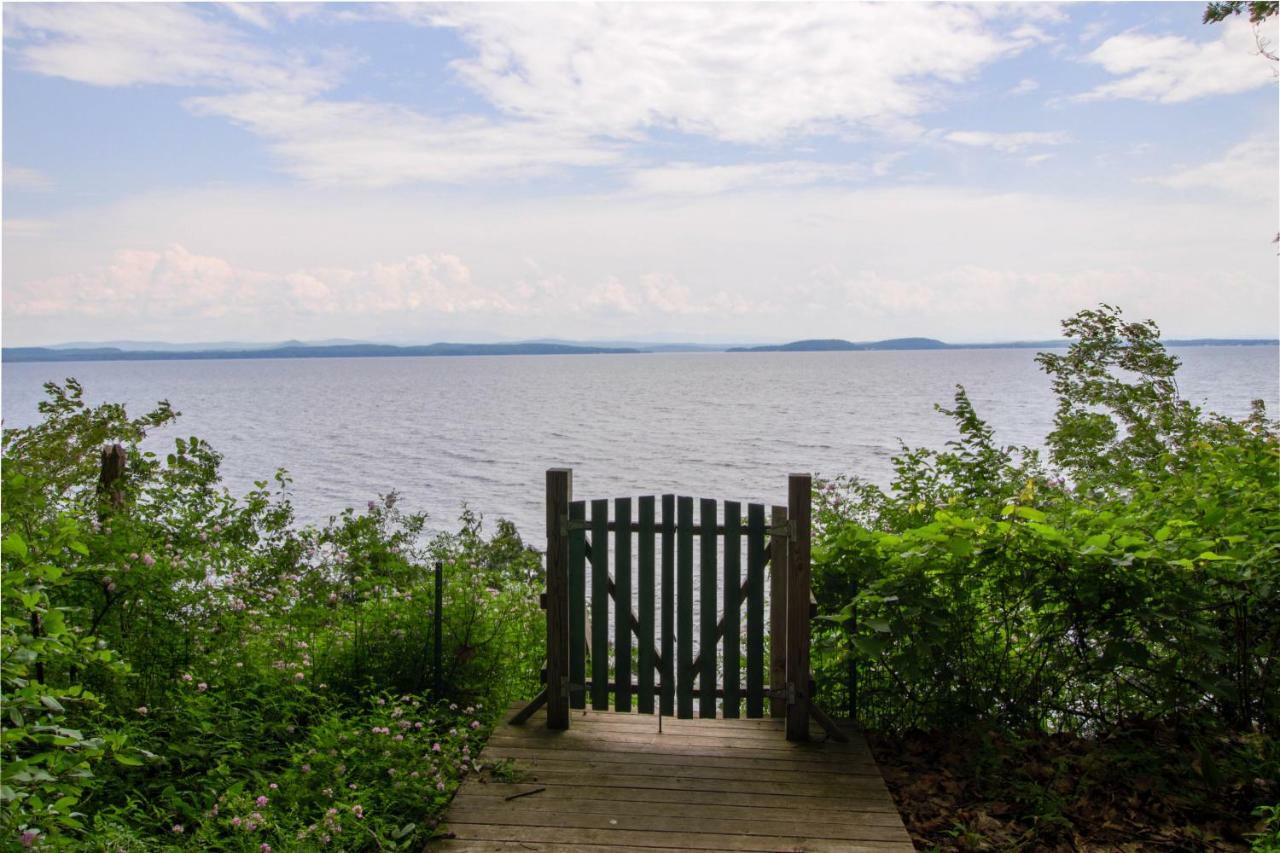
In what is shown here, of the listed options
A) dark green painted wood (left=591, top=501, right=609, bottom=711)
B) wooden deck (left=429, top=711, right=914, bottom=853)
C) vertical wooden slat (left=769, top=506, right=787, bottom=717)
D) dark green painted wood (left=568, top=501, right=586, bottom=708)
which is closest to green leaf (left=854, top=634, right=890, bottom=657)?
vertical wooden slat (left=769, top=506, right=787, bottom=717)

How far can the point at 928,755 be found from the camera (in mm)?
4730

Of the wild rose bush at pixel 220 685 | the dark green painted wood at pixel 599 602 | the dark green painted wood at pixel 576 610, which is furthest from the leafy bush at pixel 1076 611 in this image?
the wild rose bush at pixel 220 685

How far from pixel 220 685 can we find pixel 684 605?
9.42 ft

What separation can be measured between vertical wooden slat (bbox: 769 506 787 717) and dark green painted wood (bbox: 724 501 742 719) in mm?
190

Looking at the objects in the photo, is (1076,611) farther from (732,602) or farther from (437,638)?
(437,638)

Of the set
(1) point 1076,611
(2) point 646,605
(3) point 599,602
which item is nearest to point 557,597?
(3) point 599,602

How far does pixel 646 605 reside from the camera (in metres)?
4.88

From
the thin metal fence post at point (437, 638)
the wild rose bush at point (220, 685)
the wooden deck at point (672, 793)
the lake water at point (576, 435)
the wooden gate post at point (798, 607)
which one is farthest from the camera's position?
the lake water at point (576, 435)

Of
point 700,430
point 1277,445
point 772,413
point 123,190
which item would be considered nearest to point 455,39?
point 1277,445

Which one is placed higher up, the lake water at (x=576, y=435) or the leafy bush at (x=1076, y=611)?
the leafy bush at (x=1076, y=611)

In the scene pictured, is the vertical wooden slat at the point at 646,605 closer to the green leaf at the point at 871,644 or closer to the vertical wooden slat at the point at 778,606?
the vertical wooden slat at the point at 778,606

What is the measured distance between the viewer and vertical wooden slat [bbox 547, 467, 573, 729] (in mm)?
4977

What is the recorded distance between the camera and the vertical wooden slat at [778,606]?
4.83m

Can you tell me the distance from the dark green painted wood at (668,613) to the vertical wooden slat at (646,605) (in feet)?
0.26
